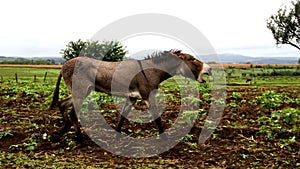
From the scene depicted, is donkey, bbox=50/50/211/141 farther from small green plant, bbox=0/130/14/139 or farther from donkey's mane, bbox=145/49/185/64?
small green plant, bbox=0/130/14/139

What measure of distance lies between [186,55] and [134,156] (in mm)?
2818

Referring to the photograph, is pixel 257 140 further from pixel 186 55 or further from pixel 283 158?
pixel 186 55

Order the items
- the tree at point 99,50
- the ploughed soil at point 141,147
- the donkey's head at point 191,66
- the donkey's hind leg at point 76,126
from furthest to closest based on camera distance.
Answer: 1. the tree at point 99,50
2. the donkey's head at point 191,66
3. the donkey's hind leg at point 76,126
4. the ploughed soil at point 141,147

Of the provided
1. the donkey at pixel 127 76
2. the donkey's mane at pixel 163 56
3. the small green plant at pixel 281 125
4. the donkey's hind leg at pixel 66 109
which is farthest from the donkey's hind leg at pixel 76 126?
the small green plant at pixel 281 125

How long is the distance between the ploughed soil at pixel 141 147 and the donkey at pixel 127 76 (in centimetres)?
71

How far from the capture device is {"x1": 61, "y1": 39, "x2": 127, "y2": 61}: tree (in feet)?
70.3

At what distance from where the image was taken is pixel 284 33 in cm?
4072

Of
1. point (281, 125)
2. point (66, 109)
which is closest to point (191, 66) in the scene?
point (281, 125)

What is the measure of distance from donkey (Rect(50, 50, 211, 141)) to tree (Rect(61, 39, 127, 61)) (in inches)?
305

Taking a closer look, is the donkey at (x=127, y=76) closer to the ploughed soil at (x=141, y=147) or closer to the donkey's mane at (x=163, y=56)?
the donkey's mane at (x=163, y=56)

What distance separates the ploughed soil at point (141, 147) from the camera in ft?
20.1

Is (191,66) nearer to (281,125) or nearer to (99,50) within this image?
(281,125)

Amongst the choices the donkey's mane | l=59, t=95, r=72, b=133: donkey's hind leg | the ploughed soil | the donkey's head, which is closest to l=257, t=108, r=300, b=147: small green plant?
the ploughed soil

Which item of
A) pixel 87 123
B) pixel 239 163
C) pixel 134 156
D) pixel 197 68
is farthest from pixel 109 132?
pixel 239 163
